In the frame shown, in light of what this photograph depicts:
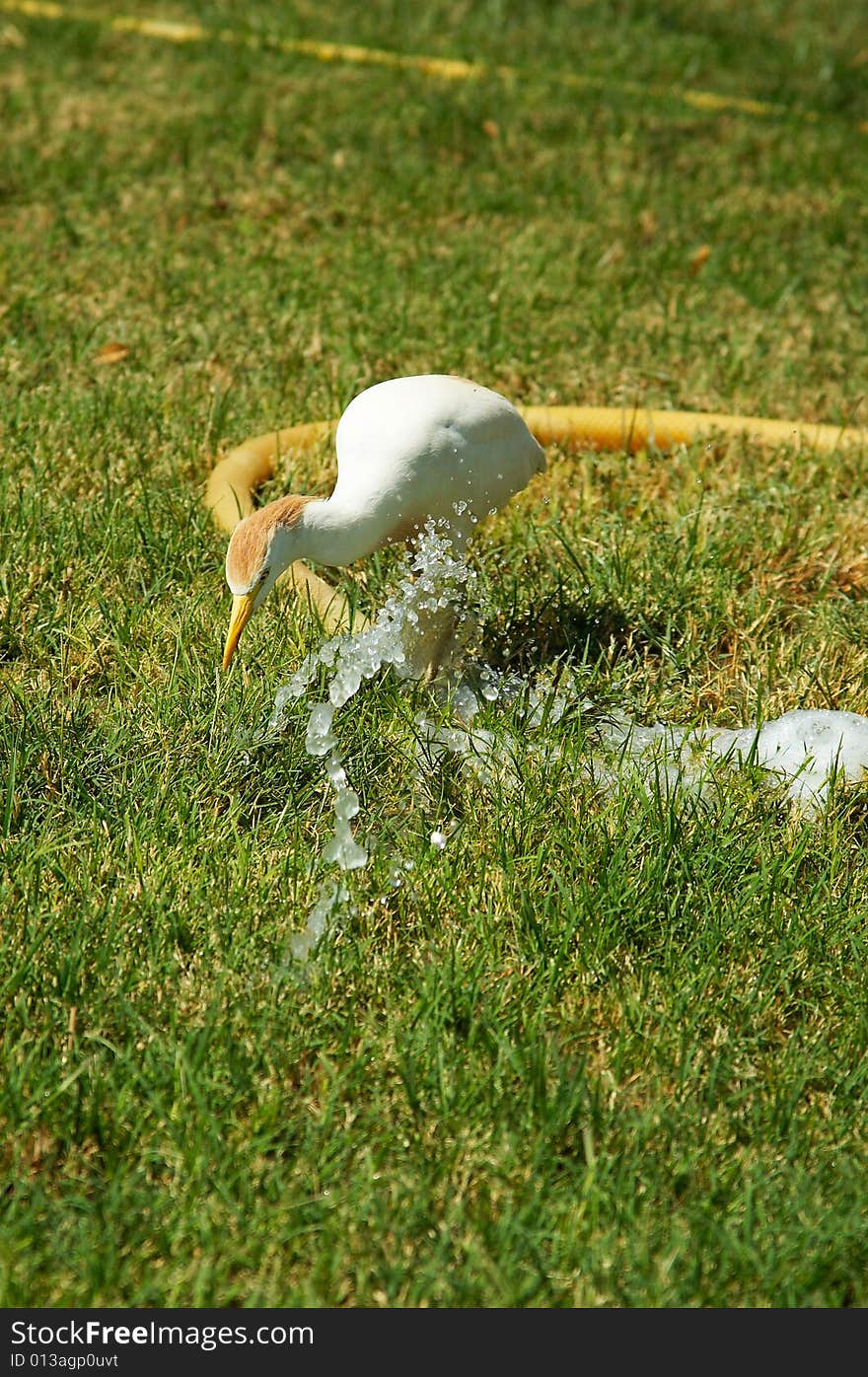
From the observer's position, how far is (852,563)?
11.3 ft

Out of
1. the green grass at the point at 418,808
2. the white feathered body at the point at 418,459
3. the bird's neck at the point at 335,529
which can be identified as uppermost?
the white feathered body at the point at 418,459

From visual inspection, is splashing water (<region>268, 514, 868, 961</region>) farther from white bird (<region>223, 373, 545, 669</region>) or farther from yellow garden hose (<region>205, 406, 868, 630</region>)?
yellow garden hose (<region>205, 406, 868, 630</region>)

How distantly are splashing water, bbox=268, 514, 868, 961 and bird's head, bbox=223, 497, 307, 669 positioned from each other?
0.17 metres

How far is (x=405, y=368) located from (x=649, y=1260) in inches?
113

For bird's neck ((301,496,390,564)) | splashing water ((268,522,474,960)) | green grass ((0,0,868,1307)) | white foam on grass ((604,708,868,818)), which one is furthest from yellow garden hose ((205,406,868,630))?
white foam on grass ((604,708,868,818))

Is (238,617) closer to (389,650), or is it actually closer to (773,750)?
(389,650)

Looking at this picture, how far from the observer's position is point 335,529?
8.81ft

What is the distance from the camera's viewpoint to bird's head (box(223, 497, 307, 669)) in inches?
102

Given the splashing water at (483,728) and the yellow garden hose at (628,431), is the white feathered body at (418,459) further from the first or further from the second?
the yellow garden hose at (628,431)

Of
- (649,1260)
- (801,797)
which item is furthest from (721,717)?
(649,1260)

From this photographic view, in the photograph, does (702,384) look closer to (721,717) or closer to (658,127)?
(721,717)

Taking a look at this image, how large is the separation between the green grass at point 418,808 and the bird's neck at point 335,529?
25 centimetres

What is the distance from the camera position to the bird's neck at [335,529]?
8.75 feet

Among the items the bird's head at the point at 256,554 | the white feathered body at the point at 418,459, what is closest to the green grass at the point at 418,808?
the bird's head at the point at 256,554
